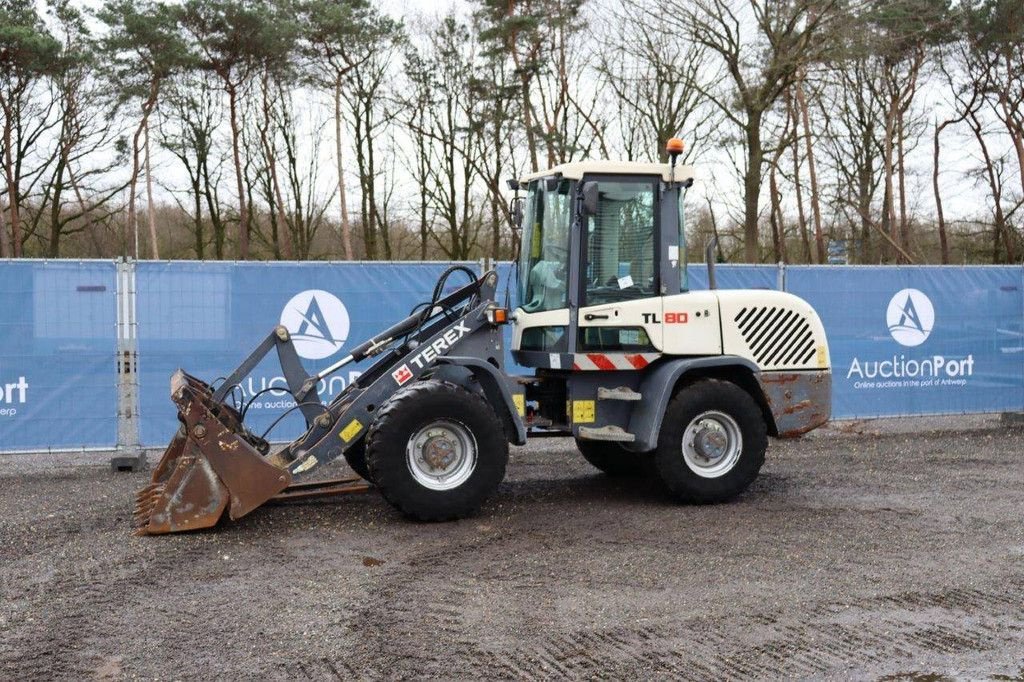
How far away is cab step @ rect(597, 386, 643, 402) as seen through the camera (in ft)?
27.1

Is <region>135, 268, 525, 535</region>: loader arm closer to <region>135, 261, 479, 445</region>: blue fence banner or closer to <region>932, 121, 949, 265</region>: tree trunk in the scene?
<region>135, 261, 479, 445</region>: blue fence banner

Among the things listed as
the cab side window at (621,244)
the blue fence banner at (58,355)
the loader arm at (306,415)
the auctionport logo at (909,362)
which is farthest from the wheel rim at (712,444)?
the blue fence banner at (58,355)

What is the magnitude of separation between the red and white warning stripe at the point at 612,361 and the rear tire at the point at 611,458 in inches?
48.4

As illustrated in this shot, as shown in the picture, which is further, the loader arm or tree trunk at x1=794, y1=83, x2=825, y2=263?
tree trunk at x1=794, y1=83, x2=825, y2=263

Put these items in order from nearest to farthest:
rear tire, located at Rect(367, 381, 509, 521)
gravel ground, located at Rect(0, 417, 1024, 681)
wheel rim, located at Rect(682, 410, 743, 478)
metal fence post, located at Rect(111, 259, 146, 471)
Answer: gravel ground, located at Rect(0, 417, 1024, 681) → rear tire, located at Rect(367, 381, 509, 521) → wheel rim, located at Rect(682, 410, 743, 478) → metal fence post, located at Rect(111, 259, 146, 471)

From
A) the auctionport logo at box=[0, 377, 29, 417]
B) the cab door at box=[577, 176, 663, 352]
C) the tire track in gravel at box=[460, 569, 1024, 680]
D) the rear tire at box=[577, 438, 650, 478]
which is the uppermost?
the cab door at box=[577, 176, 663, 352]

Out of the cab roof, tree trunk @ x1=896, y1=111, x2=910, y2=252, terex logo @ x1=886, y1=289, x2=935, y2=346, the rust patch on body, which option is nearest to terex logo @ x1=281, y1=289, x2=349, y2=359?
the cab roof

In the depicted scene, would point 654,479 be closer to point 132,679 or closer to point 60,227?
point 132,679

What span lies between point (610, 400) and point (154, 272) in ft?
16.6

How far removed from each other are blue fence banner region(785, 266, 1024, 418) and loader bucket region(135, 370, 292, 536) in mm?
7668

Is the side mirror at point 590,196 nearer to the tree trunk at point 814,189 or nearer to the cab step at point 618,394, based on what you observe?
the cab step at point 618,394

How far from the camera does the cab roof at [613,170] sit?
26.7ft

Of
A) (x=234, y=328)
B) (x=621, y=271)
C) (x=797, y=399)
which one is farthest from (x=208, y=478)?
(x=797, y=399)

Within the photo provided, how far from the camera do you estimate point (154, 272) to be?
1068 centimetres
